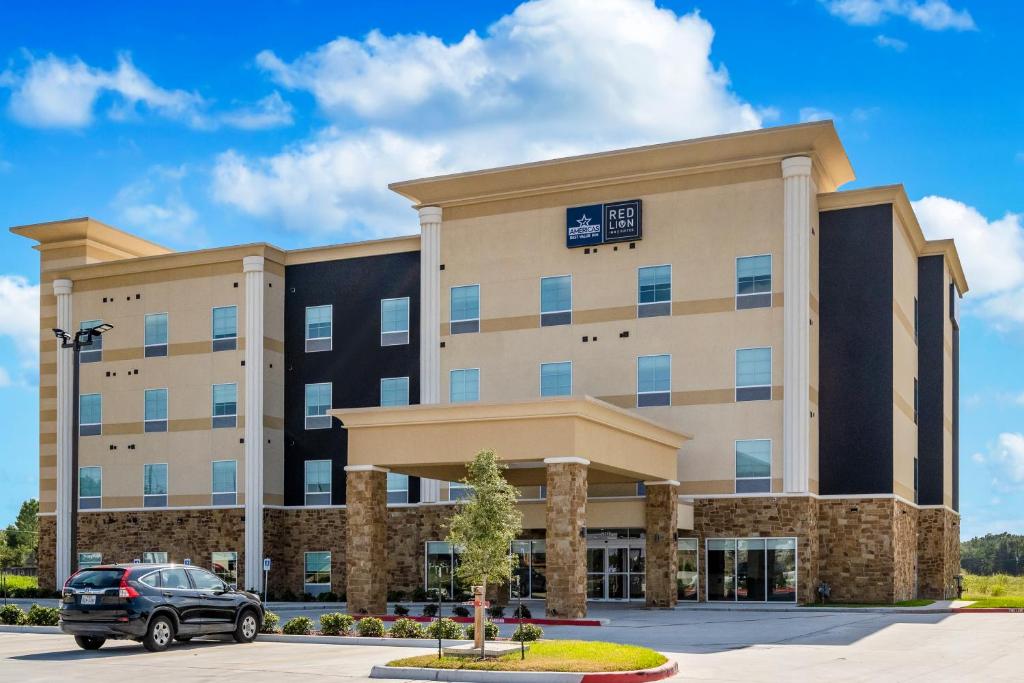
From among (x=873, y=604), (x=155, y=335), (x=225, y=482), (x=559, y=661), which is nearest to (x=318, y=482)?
(x=225, y=482)

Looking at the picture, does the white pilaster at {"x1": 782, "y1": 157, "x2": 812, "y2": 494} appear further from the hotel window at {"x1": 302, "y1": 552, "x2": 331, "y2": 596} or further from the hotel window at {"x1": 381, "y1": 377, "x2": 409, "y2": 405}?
the hotel window at {"x1": 302, "y1": 552, "x2": 331, "y2": 596}

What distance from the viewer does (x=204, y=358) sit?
4853 cm

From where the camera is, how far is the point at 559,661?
63.4 ft

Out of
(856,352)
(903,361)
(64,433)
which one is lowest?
(64,433)

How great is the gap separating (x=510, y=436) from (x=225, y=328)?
19895 millimetres

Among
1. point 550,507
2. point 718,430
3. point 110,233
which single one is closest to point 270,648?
point 550,507

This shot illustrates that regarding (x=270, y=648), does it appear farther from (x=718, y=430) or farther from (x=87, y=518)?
(x=87, y=518)

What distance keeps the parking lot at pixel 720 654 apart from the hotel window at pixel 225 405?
64.4ft

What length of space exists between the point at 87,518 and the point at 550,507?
26089mm

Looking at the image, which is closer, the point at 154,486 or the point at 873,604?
the point at 873,604

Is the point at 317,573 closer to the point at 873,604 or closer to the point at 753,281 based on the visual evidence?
the point at 753,281

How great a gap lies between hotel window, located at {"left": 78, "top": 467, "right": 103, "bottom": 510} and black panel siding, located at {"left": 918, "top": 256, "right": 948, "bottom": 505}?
32777mm

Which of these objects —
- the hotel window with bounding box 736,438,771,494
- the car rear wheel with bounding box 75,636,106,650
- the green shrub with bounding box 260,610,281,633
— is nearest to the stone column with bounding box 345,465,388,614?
the green shrub with bounding box 260,610,281,633

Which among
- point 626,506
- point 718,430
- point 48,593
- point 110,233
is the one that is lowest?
point 48,593
